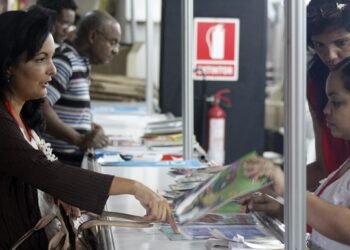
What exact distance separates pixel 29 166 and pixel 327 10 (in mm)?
1092

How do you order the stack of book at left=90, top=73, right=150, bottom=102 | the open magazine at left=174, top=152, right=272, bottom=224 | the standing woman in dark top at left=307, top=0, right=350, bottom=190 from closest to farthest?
the open magazine at left=174, top=152, right=272, bottom=224 < the standing woman in dark top at left=307, top=0, right=350, bottom=190 < the stack of book at left=90, top=73, right=150, bottom=102

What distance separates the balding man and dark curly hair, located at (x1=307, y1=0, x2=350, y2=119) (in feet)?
5.52

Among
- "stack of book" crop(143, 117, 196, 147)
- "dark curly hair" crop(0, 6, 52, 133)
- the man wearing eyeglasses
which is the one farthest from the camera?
the man wearing eyeglasses

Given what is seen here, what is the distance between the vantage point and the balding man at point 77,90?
12.5 feet

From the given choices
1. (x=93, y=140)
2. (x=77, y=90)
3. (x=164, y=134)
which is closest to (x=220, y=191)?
(x=93, y=140)

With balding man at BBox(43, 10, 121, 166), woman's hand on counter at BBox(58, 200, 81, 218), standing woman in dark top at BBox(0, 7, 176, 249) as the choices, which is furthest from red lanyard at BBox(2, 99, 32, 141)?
balding man at BBox(43, 10, 121, 166)

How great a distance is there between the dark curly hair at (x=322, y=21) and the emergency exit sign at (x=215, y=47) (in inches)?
117

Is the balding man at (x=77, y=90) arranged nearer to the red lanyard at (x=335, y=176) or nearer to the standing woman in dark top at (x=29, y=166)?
the standing woman in dark top at (x=29, y=166)

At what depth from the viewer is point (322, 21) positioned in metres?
2.42

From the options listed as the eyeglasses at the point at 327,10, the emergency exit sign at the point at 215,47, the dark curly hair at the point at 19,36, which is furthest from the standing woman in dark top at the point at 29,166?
the emergency exit sign at the point at 215,47

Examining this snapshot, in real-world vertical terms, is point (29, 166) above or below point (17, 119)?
below

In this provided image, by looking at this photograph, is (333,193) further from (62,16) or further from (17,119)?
(62,16)

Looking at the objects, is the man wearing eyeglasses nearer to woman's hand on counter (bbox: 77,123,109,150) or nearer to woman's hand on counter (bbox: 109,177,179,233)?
woman's hand on counter (bbox: 77,123,109,150)

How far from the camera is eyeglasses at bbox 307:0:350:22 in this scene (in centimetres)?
241
